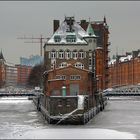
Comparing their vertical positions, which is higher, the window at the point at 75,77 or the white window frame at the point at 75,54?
the white window frame at the point at 75,54

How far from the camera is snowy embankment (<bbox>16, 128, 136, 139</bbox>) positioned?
47.1 metres

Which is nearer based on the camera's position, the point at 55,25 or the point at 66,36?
the point at 66,36

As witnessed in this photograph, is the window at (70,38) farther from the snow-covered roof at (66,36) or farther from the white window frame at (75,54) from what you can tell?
the white window frame at (75,54)

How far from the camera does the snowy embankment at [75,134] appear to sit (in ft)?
155

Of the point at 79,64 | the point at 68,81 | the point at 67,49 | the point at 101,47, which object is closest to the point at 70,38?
the point at 67,49

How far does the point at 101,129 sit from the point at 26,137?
32.3 feet

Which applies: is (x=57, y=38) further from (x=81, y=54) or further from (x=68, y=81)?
(x=68, y=81)

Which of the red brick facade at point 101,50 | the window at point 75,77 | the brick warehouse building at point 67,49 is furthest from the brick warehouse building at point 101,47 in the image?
the window at point 75,77

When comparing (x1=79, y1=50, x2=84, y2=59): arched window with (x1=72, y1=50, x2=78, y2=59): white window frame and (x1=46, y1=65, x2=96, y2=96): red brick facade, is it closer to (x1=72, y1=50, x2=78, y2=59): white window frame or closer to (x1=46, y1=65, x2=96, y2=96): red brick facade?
(x1=72, y1=50, x2=78, y2=59): white window frame

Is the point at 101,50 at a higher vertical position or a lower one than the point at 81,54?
higher

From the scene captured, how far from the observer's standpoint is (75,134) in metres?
49.1

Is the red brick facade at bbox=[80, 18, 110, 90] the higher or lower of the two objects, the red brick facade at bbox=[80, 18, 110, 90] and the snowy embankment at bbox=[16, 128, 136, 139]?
the higher

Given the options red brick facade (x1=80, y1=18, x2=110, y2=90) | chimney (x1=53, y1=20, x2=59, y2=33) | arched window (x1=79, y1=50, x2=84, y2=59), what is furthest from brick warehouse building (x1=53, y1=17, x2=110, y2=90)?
arched window (x1=79, y1=50, x2=84, y2=59)

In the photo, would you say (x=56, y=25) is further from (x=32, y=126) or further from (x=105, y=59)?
(x=32, y=126)
